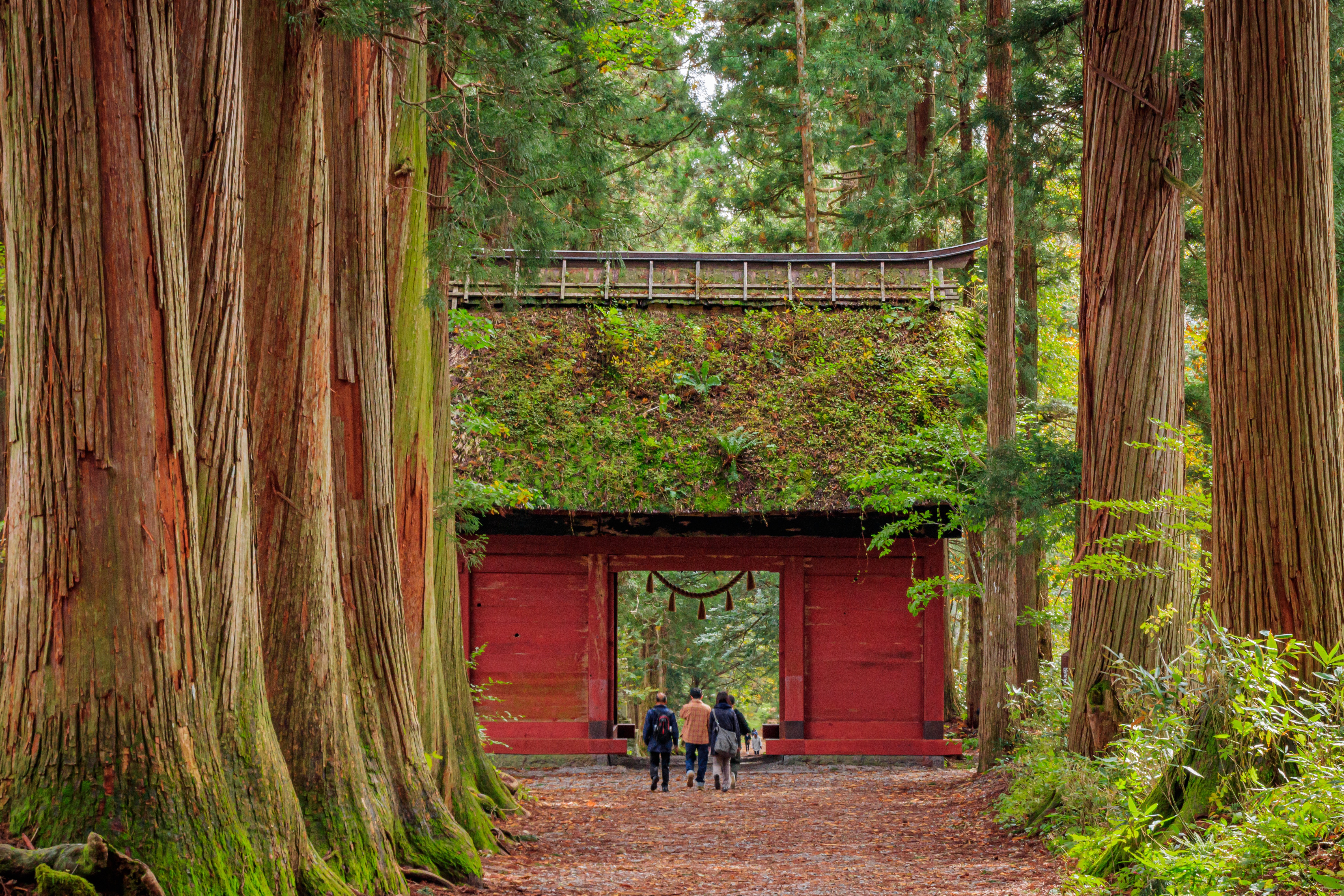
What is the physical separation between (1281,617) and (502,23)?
5871 millimetres

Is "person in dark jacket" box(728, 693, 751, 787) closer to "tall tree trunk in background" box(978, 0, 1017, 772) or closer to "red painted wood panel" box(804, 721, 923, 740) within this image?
"red painted wood panel" box(804, 721, 923, 740)

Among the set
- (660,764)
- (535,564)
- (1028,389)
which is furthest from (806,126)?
(660,764)

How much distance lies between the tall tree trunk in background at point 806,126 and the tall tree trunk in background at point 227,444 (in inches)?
604

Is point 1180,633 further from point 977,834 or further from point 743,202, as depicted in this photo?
point 743,202

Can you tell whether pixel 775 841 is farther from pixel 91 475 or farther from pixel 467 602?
pixel 467 602

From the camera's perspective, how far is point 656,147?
19266mm

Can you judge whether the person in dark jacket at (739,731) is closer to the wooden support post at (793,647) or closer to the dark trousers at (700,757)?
the dark trousers at (700,757)

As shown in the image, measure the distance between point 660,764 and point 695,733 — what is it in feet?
1.79

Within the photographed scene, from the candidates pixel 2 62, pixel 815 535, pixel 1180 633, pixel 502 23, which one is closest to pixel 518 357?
pixel 815 535

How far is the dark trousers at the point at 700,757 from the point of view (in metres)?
13.4

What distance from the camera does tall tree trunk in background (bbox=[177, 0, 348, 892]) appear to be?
4617 millimetres

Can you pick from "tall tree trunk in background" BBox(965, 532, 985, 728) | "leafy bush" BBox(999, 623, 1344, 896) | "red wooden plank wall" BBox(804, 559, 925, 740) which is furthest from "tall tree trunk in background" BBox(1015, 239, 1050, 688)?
"leafy bush" BBox(999, 623, 1344, 896)

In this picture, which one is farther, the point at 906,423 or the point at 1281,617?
the point at 906,423

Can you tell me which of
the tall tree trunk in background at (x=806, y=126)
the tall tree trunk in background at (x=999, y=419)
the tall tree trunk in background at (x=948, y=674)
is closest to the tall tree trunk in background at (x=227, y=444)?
the tall tree trunk in background at (x=999, y=419)
